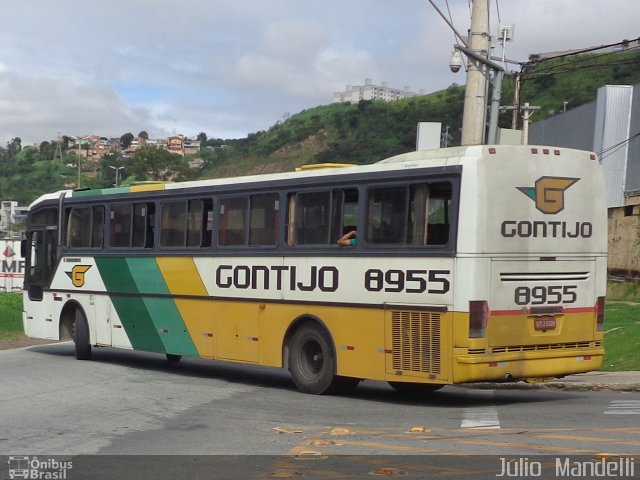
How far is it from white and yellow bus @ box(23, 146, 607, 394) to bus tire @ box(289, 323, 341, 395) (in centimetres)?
3

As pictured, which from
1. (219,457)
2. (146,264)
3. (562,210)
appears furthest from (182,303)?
(219,457)

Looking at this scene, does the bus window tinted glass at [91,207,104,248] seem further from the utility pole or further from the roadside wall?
the roadside wall

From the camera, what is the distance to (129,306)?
19312 mm

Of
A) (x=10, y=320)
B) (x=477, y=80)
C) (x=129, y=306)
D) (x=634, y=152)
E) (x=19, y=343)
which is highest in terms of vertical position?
(x=634, y=152)

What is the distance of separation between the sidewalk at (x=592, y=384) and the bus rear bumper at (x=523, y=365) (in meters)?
1.76

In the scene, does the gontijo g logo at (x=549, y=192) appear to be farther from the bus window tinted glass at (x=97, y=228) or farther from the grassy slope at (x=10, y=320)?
the grassy slope at (x=10, y=320)

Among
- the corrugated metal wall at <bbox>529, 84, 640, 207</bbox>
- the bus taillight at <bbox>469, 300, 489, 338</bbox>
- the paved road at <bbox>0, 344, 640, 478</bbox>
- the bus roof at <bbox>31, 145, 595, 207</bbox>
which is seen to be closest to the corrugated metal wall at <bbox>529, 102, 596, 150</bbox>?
the corrugated metal wall at <bbox>529, 84, 640, 207</bbox>

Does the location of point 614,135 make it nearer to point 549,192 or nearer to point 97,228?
point 97,228

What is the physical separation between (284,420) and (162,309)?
649cm

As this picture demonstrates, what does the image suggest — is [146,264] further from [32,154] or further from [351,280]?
[32,154]

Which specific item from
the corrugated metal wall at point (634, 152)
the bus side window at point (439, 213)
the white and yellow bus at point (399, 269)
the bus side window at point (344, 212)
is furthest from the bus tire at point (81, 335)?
the corrugated metal wall at point (634, 152)

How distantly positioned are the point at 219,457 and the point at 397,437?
1.94m

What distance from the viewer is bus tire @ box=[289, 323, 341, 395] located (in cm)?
1491

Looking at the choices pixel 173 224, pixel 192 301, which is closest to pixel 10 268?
pixel 173 224
